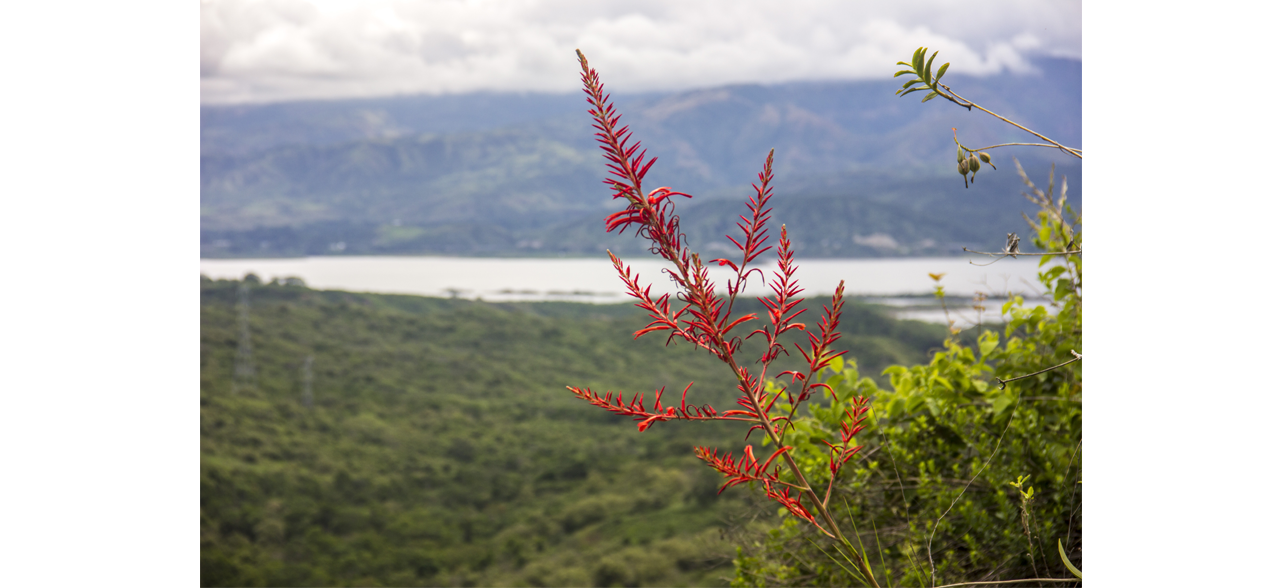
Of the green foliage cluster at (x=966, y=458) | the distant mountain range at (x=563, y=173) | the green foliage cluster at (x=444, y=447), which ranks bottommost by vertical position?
the green foliage cluster at (x=444, y=447)

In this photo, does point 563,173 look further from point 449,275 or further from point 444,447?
point 444,447

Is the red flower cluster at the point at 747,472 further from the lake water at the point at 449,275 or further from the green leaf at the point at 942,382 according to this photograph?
the lake water at the point at 449,275

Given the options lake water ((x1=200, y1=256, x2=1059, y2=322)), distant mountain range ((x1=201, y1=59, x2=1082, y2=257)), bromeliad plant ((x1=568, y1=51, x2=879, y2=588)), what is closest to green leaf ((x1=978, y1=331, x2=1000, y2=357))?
bromeliad plant ((x1=568, y1=51, x2=879, y2=588))

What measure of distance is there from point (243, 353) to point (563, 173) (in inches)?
1080

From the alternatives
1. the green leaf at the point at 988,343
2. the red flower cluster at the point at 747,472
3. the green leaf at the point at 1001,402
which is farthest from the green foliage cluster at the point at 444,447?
the red flower cluster at the point at 747,472

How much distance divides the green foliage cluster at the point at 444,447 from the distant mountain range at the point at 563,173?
5676 millimetres

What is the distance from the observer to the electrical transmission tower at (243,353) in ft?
117

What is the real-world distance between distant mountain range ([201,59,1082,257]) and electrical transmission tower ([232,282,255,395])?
296 inches

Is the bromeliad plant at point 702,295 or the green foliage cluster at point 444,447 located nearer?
the bromeliad plant at point 702,295

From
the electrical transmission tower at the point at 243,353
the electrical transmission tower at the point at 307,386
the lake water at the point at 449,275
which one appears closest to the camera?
the electrical transmission tower at the point at 307,386
